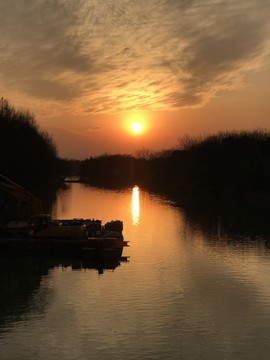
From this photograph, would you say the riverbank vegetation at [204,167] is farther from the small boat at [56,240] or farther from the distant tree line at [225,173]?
the small boat at [56,240]

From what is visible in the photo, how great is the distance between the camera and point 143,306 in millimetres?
22594

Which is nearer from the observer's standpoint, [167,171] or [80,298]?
[80,298]

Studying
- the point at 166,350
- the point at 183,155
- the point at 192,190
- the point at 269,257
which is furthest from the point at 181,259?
the point at 183,155

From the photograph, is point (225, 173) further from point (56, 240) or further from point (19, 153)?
point (56, 240)

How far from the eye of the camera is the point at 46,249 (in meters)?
35.2

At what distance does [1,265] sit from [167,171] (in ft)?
493

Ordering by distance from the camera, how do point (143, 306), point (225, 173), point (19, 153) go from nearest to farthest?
point (143, 306) < point (19, 153) < point (225, 173)

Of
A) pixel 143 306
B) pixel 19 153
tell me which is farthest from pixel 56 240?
pixel 19 153

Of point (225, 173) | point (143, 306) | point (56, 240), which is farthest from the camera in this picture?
point (225, 173)

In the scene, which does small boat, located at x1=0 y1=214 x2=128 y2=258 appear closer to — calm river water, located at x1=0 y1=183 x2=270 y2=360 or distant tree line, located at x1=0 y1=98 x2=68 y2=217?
calm river water, located at x1=0 y1=183 x2=270 y2=360

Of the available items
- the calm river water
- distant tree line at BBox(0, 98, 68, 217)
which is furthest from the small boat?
distant tree line at BBox(0, 98, 68, 217)

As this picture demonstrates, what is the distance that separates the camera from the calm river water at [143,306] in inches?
698

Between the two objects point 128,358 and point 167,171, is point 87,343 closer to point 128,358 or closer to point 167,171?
point 128,358

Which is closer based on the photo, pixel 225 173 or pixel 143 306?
pixel 143 306
